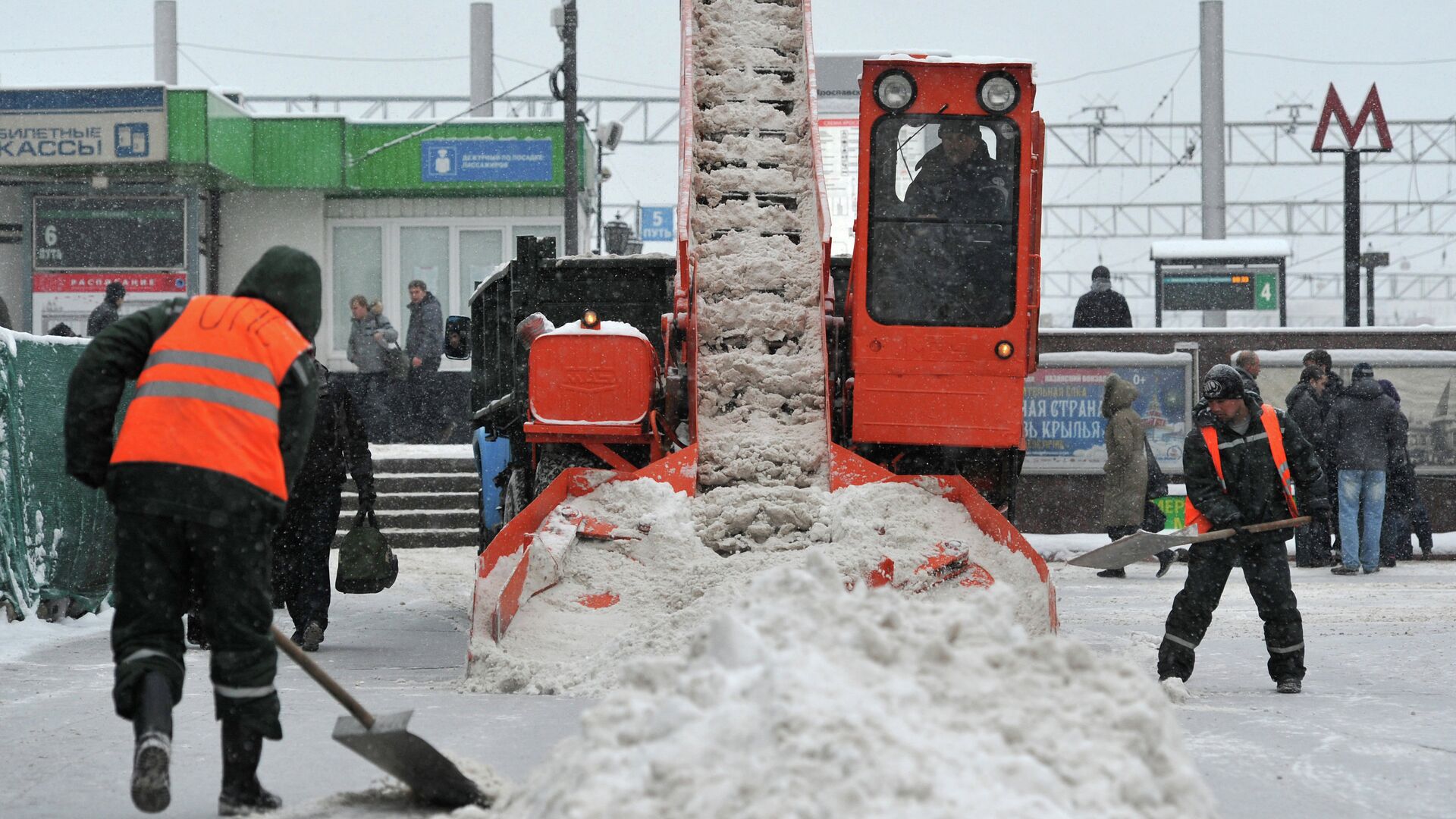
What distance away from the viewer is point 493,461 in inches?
481

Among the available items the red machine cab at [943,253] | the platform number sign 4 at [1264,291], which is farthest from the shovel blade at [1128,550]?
the platform number sign 4 at [1264,291]

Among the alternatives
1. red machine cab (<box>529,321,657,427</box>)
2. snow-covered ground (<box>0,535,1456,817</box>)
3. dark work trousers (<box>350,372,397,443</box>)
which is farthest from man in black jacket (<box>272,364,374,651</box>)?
dark work trousers (<box>350,372,397,443</box>)

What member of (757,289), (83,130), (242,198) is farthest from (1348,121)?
(83,130)

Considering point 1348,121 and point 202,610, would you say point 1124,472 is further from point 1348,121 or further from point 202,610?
point 202,610

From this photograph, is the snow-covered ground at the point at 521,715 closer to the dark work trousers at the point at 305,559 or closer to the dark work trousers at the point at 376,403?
the dark work trousers at the point at 305,559

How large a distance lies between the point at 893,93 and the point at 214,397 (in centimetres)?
523

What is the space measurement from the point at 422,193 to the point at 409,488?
28.7 feet

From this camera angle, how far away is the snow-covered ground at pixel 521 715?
4.98 metres

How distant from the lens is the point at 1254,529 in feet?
24.7

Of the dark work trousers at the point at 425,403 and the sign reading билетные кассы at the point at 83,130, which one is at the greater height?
the sign reading билетные кассы at the point at 83,130

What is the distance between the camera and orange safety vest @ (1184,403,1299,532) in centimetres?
768

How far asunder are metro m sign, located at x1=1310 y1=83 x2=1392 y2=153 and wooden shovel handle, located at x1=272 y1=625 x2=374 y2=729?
15576 mm

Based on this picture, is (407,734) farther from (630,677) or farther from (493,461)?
(493,461)

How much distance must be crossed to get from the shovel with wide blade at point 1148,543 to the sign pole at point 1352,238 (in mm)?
10496
